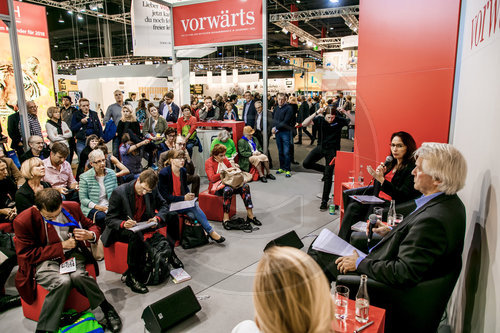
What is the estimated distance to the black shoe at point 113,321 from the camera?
8.56 ft

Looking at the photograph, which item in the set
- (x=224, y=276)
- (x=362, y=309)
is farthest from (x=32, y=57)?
(x=362, y=309)

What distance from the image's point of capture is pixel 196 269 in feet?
11.8

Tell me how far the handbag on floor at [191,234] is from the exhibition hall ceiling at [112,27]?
35.2 ft

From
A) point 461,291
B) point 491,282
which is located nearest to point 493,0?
point 491,282

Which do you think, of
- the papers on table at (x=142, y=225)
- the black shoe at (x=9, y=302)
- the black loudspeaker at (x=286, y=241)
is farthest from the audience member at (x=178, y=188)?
the black shoe at (x=9, y=302)

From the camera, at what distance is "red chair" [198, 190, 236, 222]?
16.2 ft

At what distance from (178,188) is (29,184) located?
1.63 metres

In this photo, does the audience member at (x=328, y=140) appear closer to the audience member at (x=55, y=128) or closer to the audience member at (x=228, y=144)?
the audience member at (x=228, y=144)

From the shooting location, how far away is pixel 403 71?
12.8ft

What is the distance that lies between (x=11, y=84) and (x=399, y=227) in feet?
27.3

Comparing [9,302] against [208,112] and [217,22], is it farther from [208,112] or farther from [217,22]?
[217,22]

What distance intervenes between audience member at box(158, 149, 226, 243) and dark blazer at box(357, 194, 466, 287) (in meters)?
2.54

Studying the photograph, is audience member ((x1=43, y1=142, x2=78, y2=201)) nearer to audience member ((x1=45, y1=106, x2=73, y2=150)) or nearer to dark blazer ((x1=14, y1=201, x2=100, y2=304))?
dark blazer ((x1=14, y1=201, x2=100, y2=304))

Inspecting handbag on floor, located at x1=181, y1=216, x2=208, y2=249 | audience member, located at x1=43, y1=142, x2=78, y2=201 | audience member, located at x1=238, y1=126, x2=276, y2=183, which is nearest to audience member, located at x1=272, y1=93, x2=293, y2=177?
audience member, located at x1=238, y1=126, x2=276, y2=183
